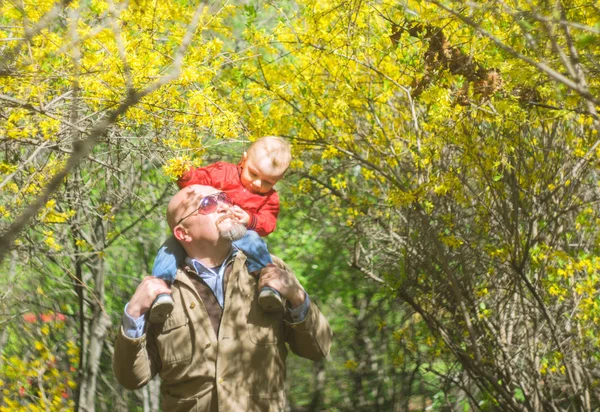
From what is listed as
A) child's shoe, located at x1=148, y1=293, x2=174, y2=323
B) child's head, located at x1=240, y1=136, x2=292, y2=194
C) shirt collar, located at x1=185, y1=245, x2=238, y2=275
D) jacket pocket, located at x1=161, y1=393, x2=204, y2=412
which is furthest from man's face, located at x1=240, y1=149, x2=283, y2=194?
jacket pocket, located at x1=161, y1=393, x2=204, y2=412

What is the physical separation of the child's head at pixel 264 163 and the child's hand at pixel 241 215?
4.6 inches

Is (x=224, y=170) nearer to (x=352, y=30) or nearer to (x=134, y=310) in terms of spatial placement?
(x=134, y=310)

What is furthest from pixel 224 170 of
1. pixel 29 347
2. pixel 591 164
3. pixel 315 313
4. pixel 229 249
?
pixel 29 347

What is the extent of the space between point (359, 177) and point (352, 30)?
9.52 ft

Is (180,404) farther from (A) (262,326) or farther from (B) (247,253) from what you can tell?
(B) (247,253)

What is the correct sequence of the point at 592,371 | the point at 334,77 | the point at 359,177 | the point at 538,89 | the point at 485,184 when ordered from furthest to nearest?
the point at 359,177
the point at 592,371
the point at 334,77
the point at 485,184
the point at 538,89

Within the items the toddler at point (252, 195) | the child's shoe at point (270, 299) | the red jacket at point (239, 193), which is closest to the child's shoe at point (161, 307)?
the toddler at point (252, 195)

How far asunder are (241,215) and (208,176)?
27cm

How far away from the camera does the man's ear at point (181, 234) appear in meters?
3.38

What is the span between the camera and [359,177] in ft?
24.7

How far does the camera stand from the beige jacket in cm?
331

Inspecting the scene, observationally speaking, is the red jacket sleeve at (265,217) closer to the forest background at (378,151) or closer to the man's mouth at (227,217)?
the man's mouth at (227,217)

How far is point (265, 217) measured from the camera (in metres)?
3.46

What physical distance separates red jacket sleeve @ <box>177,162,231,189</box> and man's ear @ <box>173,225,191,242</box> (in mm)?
217
